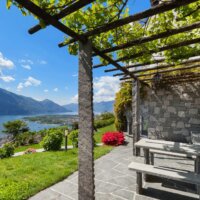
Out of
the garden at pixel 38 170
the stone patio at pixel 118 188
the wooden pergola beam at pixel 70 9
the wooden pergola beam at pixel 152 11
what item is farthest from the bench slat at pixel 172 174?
the wooden pergola beam at pixel 70 9

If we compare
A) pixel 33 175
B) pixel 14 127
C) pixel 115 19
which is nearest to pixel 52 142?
pixel 33 175

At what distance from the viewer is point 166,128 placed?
9.94 meters

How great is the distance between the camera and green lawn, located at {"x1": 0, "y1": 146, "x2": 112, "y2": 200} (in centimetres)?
488

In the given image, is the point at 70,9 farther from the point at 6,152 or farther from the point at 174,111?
the point at 6,152

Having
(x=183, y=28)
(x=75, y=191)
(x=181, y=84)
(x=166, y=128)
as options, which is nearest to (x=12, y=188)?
(x=75, y=191)

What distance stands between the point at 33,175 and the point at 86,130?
4266 millimetres

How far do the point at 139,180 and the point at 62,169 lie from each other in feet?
9.22

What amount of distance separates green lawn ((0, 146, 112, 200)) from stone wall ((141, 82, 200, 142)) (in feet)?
12.2

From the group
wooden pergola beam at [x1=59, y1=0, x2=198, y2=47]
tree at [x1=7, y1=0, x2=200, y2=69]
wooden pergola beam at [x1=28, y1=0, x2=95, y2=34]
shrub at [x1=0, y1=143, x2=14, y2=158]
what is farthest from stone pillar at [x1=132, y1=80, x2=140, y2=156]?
shrub at [x1=0, y1=143, x2=14, y2=158]

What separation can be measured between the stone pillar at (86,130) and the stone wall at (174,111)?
783cm

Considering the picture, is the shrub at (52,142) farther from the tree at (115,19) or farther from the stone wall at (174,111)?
the tree at (115,19)

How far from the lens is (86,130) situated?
2795 mm

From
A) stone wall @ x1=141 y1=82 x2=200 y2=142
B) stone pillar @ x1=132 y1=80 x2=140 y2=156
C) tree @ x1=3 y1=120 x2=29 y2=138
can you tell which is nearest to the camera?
stone pillar @ x1=132 y1=80 x2=140 y2=156

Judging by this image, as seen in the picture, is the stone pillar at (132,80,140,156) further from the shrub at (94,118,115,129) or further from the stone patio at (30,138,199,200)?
the shrub at (94,118,115,129)
